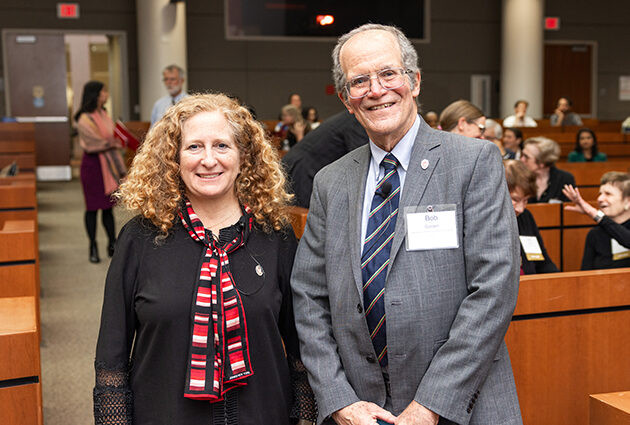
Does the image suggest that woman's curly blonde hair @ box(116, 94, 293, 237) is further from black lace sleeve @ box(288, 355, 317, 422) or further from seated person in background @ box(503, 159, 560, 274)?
seated person in background @ box(503, 159, 560, 274)

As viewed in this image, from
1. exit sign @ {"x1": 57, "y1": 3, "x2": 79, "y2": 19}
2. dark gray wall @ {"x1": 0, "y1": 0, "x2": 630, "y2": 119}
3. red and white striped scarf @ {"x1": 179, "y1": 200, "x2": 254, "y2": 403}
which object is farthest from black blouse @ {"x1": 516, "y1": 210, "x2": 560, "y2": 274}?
exit sign @ {"x1": 57, "y1": 3, "x2": 79, "y2": 19}

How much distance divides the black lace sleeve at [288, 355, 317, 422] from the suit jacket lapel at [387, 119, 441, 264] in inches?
16.7

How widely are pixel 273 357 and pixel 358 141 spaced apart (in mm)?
1566

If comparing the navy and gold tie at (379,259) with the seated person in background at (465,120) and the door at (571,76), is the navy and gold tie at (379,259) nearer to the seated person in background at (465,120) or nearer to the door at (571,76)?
the seated person in background at (465,120)

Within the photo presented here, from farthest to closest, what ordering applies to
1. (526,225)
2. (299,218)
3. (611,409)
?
(526,225), (299,218), (611,409)

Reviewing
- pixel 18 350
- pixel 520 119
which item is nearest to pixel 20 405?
pixel 18 350

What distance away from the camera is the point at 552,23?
13.8 metres

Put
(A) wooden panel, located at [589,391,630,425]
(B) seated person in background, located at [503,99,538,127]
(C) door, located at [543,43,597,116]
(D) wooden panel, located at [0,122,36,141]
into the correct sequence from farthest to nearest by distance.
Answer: (C) door, located at [543,43,597,116], (B) seated person in background, located at [503,99,538,127], (D) wooden panel, located at [0,122,36,141], (A) wooden panel, located at [589,391,630,425]

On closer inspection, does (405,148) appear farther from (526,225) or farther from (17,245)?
(17,245)

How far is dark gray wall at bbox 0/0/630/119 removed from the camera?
12.0m

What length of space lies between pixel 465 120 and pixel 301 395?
2113mm

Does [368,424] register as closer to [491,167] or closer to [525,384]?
[491,167]

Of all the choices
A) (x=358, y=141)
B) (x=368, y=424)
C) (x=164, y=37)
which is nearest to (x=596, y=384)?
(x=358, y=141)

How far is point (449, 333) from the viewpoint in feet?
5.36
